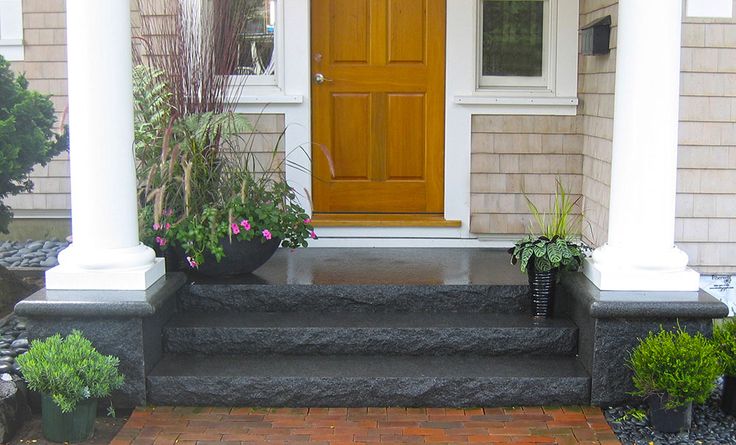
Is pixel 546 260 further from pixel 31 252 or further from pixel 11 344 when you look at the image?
pixel 31 252

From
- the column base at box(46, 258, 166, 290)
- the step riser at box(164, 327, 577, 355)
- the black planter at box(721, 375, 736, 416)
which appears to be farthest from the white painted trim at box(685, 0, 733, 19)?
the column base at box(46, 258, 166, 290)

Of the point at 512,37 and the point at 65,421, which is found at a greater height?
the point at 512,37

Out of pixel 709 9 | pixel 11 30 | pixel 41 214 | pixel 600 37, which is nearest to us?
pixel 709 9

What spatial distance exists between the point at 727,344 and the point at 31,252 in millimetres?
4666

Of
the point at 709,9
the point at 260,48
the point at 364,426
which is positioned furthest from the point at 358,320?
the point at 709,9

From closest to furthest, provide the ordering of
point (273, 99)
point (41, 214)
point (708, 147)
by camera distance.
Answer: point (708, 147) → point (273, 99) → point (41, 214)

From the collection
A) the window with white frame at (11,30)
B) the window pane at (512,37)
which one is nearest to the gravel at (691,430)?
the window pane at (512,37)

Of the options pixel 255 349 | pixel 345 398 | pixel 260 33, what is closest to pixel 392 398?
pixel 345 398

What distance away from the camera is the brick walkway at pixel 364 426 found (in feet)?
13.7

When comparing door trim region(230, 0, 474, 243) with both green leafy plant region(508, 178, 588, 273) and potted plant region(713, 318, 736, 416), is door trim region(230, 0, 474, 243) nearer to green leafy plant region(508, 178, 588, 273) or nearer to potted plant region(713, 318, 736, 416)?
green leafy plant region(508, 178, 588, 273)

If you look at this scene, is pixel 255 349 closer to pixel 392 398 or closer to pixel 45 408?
pixel 392 398

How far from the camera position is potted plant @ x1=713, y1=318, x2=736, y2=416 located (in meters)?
4.35

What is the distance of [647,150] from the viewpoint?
176 inches

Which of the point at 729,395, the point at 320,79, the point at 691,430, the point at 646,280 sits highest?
the point at 320,79
